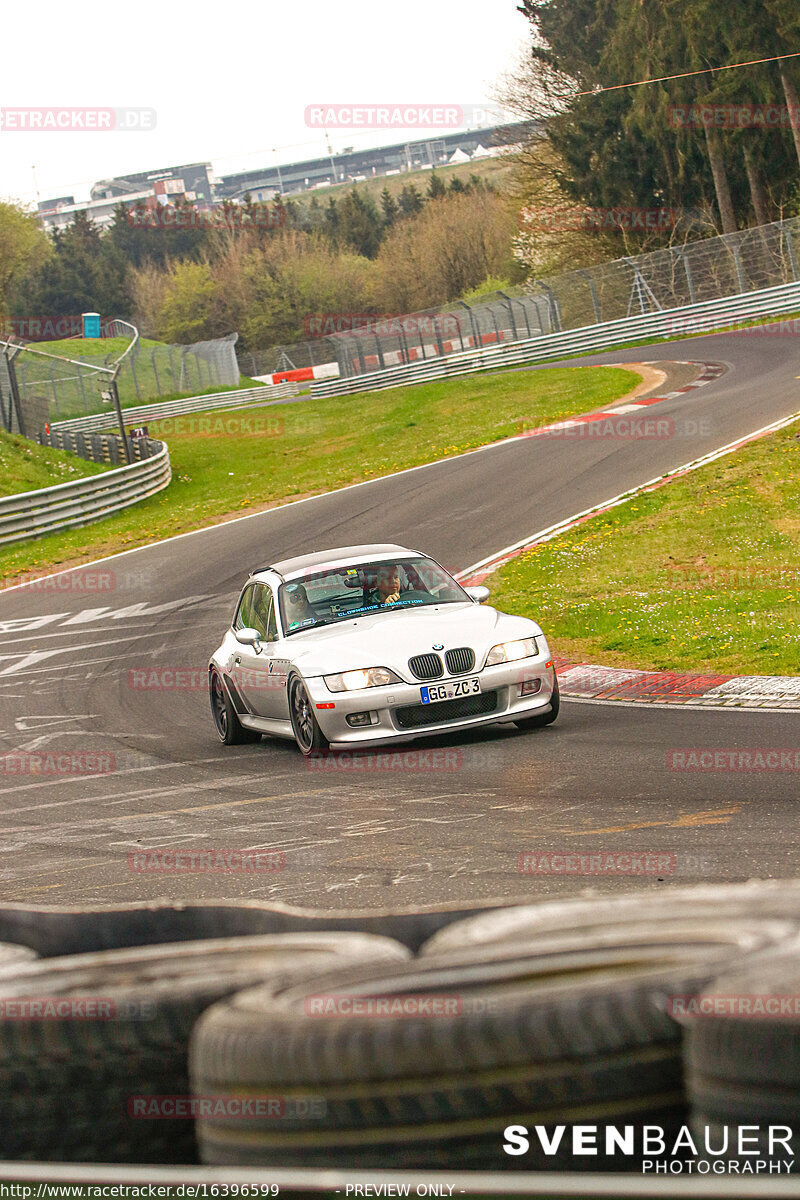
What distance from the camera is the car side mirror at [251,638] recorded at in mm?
10648

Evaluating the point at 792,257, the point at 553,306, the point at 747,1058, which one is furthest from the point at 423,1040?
the point at 553,306

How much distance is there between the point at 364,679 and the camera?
937 cm

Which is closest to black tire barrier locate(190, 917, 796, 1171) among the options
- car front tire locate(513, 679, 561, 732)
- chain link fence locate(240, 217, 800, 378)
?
car front tire locate(513, 679, 561, 732)

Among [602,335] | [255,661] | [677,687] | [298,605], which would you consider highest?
[602,335]

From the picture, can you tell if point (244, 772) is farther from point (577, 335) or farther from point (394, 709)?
point (577, 335)

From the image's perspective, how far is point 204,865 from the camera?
6.82 meters

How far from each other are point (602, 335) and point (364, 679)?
138 feet

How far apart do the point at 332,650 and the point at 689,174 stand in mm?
53022

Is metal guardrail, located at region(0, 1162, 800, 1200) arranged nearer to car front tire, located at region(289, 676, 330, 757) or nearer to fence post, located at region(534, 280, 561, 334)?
car front tire, located at region(289, 676, 330, 757)

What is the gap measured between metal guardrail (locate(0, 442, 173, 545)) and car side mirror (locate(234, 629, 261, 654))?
62.8 ft

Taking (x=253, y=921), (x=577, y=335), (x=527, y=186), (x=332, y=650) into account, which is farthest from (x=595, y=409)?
(x=527, y=186)

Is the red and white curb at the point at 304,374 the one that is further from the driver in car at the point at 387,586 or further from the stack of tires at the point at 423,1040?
the stack of tires at the point at 423,1040

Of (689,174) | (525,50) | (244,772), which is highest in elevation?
(525,50)

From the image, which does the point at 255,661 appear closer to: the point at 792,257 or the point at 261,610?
the point at 261,610
